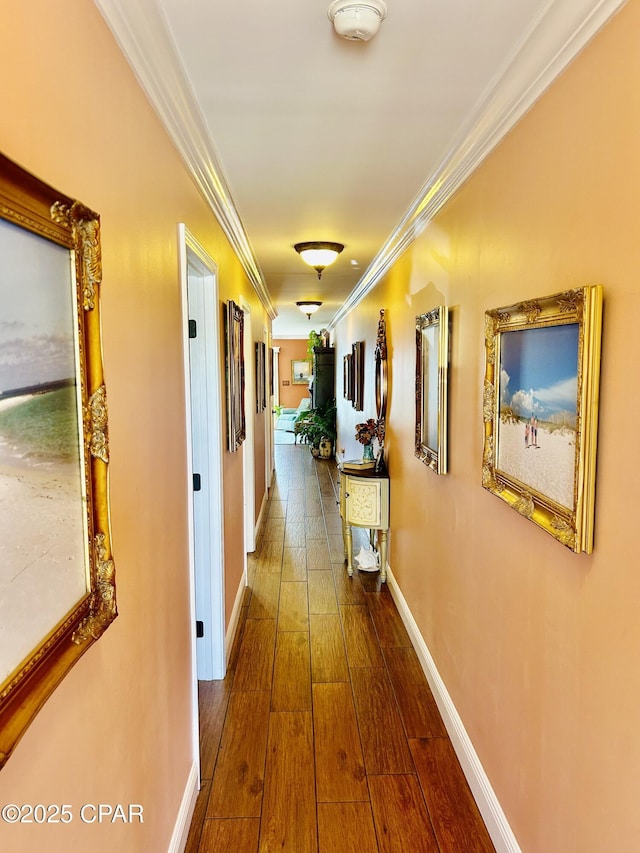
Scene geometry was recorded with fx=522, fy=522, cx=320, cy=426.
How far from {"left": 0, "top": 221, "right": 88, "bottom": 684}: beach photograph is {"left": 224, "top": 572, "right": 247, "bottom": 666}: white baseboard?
2.18 meters

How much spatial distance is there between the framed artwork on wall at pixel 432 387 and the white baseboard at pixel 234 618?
1458 millimetres

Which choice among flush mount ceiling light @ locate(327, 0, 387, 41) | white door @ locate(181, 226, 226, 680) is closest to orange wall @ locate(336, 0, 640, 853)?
flush mount ceiling light @ locate(327, 0, 387, 41)

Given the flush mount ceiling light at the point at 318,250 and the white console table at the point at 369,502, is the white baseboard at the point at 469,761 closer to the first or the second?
the white console table at the point at 369,502

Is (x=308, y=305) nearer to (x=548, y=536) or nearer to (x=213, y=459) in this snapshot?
(x=213, y=459)

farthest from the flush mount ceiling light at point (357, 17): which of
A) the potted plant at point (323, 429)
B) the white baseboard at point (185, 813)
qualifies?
the potted plant at point (323, 429)

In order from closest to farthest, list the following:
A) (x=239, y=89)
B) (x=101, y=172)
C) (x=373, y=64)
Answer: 1. (x=101, y=172)
2. (x=373, y=64)
3. (x=239, y=89)

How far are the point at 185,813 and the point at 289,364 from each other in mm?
13777

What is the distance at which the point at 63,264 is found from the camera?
838 mm

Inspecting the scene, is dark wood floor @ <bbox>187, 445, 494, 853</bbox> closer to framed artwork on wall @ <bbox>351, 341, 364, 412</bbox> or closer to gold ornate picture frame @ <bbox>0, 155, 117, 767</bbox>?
gold ornate picture frame @ <bbox>0, 155, 117, 767</bbox>

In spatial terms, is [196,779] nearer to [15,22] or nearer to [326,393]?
[15,22]

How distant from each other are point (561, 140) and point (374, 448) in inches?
139

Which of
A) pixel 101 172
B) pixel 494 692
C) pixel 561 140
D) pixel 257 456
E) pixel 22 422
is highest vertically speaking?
pixel 561 140

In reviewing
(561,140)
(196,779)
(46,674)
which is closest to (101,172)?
(46,674)

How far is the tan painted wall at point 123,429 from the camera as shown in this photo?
32.1 inches
